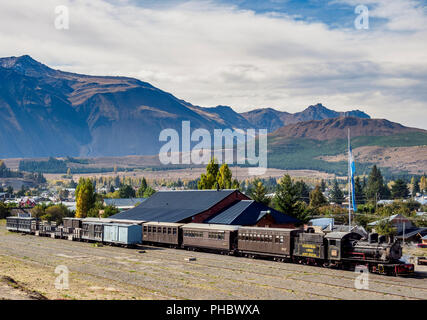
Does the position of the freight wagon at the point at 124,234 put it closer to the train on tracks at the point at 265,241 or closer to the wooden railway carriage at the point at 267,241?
the train on tracks at the point at 265,241

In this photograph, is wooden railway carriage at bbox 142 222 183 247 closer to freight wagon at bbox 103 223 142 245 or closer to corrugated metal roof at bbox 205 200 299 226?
freight wagon at bbox 103 223 142 245

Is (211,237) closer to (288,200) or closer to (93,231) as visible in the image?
(93,231)

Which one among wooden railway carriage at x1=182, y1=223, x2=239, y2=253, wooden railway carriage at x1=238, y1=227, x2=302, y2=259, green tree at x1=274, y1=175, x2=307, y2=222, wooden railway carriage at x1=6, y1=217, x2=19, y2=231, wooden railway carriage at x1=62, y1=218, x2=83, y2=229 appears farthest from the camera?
wooden railway carriage at x1=6, y1=217, x2=19, y2=231

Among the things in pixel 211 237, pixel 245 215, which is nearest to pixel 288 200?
pixel 245 215

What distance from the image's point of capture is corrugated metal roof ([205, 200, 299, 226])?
60031 mm

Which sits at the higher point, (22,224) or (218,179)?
(218,179)

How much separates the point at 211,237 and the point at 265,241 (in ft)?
27.0

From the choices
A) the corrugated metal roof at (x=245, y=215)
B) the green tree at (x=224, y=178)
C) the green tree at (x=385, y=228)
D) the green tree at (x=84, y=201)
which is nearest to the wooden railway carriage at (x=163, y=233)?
the corrugated metal roof at (x=245, y=215)

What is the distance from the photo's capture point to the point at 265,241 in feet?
157

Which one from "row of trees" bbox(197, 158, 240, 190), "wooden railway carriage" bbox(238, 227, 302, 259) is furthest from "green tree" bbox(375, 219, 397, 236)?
"wooden railway carriage" bbox(238, 227, 302, 259)

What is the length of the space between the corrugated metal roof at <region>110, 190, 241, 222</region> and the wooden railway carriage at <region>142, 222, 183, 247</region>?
2.72 metres

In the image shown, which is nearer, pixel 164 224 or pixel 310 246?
pixel 310 246

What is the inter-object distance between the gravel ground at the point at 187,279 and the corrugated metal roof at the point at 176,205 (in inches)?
583
